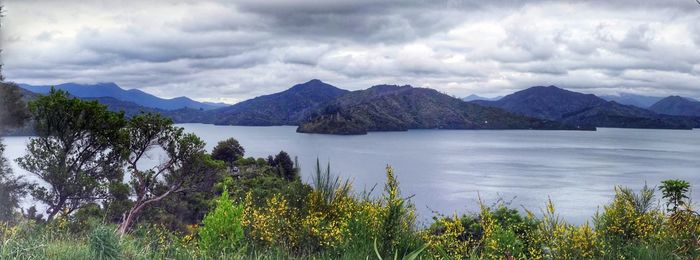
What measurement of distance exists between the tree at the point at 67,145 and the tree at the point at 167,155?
841mm

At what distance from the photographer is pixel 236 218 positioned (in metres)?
7.65

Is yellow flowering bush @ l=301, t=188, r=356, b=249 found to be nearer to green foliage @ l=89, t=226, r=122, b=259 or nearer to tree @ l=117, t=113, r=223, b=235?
green foliage @ l=89, t=226, r=122, b=259

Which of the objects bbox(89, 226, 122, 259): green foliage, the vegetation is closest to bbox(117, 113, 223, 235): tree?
the vegetation

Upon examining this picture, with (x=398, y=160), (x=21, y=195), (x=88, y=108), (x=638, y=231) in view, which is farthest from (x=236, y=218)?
(x=398, y=160)

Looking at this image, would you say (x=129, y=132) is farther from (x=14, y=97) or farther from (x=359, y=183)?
(x=359, y=183)

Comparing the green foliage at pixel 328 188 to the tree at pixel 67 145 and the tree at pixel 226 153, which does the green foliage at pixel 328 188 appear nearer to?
the tree at pixel 67 145

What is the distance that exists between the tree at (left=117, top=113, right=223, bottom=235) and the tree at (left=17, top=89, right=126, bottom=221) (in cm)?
84

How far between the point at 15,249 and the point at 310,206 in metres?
5.14

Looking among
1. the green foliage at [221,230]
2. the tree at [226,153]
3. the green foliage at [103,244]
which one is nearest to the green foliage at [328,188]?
the green foliage at [221,230]

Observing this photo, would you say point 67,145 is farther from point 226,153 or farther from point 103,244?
point 226,153

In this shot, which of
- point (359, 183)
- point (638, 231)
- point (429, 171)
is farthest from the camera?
point (429, 171)

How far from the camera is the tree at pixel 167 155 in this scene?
25.4m

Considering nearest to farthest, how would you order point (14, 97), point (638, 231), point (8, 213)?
point (638, 231) → point (8, 213) → point (14, 97)

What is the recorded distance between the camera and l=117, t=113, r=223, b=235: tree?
2539cm
